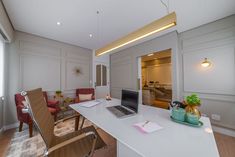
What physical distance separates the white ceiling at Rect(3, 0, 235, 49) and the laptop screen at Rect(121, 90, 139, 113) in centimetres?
159

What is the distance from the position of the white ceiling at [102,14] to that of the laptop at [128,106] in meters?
1.61

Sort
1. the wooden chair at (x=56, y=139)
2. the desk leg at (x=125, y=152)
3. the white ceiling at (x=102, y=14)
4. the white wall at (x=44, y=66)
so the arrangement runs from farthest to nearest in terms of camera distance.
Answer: the white wall at (x=44, y=66) → the white ceiling at (x=102, y=14) → the wooden chair at (x=56, y=139) → the desk leg at (x=125, y=152)

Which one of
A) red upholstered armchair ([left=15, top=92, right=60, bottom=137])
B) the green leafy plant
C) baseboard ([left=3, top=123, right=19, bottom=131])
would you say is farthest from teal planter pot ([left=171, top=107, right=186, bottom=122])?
baseboard ([left=3, top=123, right=19, bottom=131])

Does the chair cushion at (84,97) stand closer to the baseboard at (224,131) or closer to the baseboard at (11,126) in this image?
the baseboard at (11,126)

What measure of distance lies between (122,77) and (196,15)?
302cm

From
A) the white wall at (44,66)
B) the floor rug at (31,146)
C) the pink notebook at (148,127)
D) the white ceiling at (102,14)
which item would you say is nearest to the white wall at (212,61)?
the white ceiling at (102,14)

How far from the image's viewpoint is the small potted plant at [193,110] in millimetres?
1060

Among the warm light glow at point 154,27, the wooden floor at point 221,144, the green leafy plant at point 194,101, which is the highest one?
the warm light glow at point 154,27

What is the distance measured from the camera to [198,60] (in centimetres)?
276

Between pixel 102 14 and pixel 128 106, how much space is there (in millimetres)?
1884

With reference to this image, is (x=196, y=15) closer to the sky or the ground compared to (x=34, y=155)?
closer to the sky

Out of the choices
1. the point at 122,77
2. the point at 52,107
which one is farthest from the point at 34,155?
the point at 122,77

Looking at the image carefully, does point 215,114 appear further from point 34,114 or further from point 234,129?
point 34,114

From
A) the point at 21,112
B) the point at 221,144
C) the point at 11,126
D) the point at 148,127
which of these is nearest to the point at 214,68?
the point at 221,144
